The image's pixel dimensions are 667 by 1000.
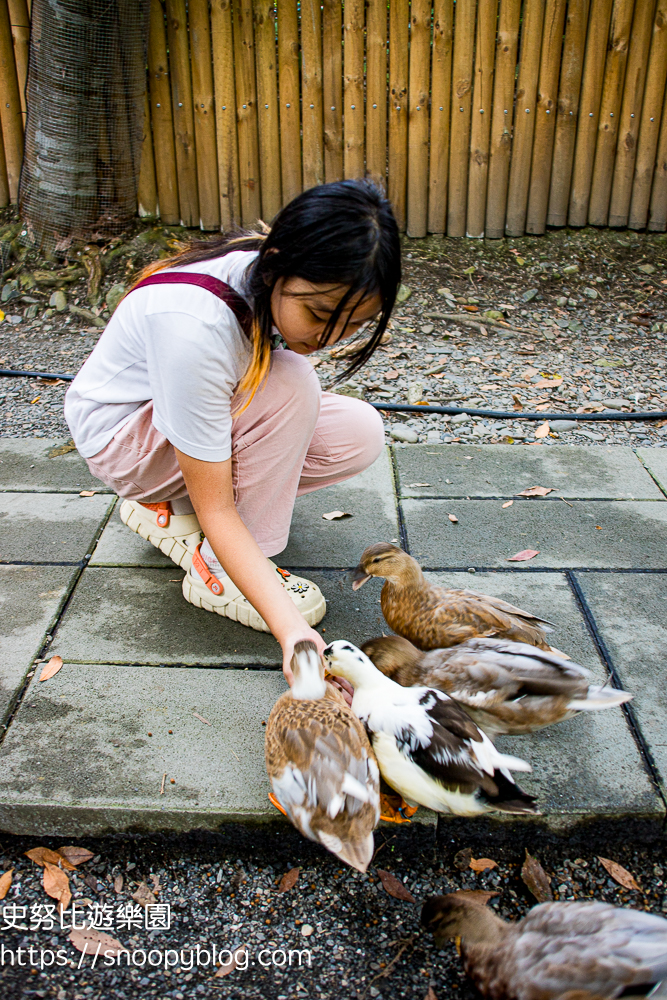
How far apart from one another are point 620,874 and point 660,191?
5756 millimetres

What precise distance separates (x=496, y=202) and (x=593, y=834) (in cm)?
537

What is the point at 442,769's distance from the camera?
215cm

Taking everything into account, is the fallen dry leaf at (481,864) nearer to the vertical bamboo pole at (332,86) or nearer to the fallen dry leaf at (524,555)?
the fallen dry leaf at (524,555)

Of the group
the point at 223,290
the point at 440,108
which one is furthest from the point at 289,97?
the point at 223,290

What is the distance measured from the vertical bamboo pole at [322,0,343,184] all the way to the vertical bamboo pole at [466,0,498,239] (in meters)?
1.00

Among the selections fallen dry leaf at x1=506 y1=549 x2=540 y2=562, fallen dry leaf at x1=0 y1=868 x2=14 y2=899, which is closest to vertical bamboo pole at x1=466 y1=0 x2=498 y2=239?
fallen dry leaf at x1=506 y1=549 x2=540 y2=562

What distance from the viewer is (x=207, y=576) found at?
298 cm

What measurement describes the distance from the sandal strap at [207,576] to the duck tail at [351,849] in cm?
112

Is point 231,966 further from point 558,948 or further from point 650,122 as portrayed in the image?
point 650,122

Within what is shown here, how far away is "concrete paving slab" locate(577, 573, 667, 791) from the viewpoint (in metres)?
2.52

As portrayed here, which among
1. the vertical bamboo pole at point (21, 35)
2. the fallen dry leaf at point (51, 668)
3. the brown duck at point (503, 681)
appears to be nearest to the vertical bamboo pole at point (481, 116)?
the vertical bamboo pole at point (21, 35)

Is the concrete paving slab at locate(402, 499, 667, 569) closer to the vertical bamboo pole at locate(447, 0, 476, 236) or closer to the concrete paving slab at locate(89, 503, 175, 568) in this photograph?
the concrete paving slab at locate(89, 503, 175, 568)

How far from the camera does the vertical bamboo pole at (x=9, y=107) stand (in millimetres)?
5914

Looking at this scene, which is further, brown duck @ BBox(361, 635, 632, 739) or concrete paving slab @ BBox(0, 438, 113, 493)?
concrete paving slab @ BBox(0, 438, 113, 493)
